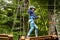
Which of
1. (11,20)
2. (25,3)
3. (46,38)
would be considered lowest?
(46,38)

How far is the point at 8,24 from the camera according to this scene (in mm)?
9086

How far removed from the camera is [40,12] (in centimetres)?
885

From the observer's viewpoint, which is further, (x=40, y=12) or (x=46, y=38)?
(x=40, y=12)

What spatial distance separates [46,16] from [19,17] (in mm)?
1099

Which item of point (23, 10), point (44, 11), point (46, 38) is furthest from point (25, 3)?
point (46, 38)

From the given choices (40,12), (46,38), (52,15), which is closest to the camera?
(46,38)

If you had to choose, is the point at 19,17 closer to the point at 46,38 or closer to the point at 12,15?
the point at 12,15

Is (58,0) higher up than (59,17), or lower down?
higher up

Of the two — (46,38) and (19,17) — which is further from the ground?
(19,17)

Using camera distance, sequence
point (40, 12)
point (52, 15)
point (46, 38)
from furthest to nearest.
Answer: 1. point (40, 12)
2. point (52, 15)
3. point (46, 38)

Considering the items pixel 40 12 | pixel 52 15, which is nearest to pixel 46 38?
pixel 52 15

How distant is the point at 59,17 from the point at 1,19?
2.30m

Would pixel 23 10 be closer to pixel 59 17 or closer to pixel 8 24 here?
pixel 8 24

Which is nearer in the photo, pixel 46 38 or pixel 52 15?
pixel 46 38
